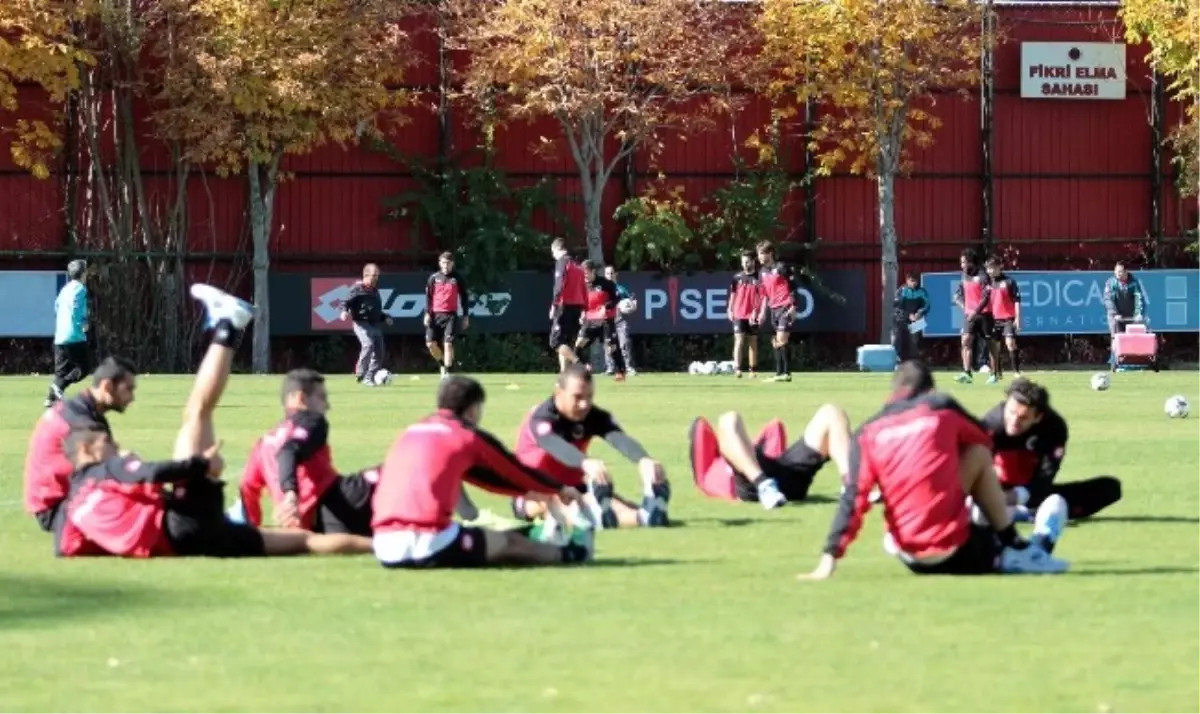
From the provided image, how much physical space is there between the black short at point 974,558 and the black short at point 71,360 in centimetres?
1953

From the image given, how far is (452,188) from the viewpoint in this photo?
5069cm

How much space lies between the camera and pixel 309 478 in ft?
50.6

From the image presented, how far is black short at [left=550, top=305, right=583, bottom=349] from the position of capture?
40.7m

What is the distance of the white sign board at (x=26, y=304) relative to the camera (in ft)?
155

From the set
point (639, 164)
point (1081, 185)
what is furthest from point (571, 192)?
point (1081, 185)

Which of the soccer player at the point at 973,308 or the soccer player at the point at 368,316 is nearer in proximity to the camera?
the soccer player at the point at 368,316

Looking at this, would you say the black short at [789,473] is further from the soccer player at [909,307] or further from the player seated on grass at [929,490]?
the soccer player at [909,307]

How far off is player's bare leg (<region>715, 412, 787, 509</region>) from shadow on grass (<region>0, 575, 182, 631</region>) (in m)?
5.81

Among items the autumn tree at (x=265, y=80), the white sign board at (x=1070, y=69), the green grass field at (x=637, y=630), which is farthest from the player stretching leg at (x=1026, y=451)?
the white sign board at (x=1070, y=69)

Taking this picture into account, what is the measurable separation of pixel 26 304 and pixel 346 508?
33.5 meters

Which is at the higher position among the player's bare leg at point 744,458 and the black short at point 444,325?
the black short at point 444,325

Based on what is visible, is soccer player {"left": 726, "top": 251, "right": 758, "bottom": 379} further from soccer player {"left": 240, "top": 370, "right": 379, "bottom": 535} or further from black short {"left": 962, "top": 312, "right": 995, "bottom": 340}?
soccer player {"left": 240, "top": 370, "right": 379, "bottom": 535}

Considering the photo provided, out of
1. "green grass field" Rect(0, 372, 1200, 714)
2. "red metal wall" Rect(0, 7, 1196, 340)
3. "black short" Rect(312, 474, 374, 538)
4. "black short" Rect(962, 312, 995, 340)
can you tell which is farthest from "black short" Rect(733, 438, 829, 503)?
"red metal wall" Rect(0, 7, 1196, 340)

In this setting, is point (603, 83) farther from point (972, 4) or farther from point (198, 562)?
point (198, 562)
